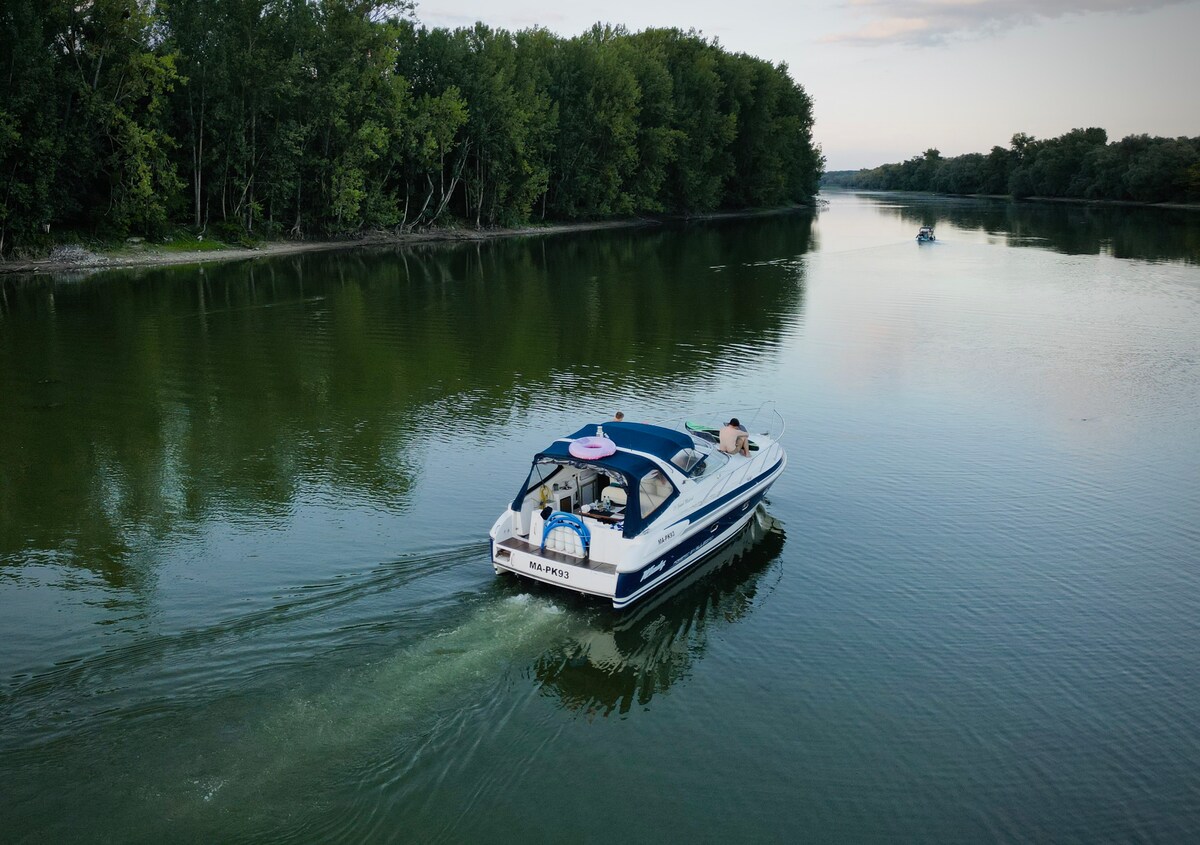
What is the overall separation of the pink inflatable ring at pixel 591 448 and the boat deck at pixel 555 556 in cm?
167

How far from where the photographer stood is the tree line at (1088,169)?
127438 mm

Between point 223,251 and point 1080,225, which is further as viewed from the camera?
point 1080,225

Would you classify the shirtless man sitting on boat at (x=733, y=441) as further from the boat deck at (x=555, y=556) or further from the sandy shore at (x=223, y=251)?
the sandy shore at (x=223, y=251)

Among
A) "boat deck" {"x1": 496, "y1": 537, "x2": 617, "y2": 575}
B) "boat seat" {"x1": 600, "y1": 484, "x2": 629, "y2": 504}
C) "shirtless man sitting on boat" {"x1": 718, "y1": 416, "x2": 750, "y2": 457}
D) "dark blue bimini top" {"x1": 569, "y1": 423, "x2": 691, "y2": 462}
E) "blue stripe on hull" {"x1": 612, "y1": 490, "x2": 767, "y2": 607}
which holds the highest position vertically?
"dark blue bimini top" {"x1": 569, "y1": 423, "x2": 691, "y2": 462}

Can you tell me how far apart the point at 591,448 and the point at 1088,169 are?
15752cm

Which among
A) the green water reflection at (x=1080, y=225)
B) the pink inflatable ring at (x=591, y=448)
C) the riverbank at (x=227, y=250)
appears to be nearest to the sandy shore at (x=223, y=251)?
the riverbank at (x=227, y=250)

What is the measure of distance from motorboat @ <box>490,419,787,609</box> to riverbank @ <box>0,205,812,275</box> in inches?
1758

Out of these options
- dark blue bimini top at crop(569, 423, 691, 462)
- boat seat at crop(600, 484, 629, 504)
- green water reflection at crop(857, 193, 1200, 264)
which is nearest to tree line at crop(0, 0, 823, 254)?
green water reflection at crop(857, 193, 1200, 264)

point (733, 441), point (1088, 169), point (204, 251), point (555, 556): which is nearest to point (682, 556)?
point (555, 556)

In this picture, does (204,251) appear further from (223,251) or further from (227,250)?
(227,250)

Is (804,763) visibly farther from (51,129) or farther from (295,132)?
(295,132)

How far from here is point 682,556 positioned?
50.2ft

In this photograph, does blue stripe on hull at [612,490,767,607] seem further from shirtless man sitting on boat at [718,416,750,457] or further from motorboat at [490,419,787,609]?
shirtless man sitting on boat at [718,416,750,457]

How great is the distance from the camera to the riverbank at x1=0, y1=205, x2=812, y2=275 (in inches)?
1959
